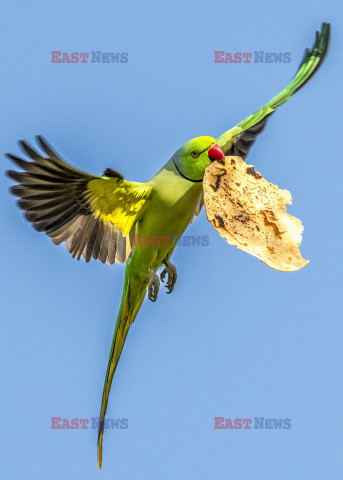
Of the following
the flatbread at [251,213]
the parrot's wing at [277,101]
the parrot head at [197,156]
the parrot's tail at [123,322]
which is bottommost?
the parrot's tail at [123,322]

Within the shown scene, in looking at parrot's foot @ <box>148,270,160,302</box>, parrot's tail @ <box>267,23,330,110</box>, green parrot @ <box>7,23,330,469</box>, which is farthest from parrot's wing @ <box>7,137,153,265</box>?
parrot's tail @ <box>267,23,330,110</box>

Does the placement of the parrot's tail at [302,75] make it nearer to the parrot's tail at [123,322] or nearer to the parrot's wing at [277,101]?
the parrot's wing at [277,101]

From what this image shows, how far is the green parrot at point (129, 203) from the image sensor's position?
3887 millimetres

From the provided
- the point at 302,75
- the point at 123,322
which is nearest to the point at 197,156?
the point at 302,75

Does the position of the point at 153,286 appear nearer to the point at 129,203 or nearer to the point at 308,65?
the point at 129,203

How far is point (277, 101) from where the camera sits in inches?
178

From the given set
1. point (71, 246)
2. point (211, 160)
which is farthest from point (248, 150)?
point (71, 246)

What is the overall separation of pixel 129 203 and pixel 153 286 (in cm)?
56

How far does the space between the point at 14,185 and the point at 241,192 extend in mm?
1196

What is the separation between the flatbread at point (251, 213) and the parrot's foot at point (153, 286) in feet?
2.30

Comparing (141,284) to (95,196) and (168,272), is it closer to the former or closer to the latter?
(168,272)

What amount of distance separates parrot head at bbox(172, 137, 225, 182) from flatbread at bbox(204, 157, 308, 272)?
0.07 m

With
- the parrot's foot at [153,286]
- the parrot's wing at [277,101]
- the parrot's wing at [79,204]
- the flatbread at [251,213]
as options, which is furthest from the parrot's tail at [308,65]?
the parrot's foot at [153,286]

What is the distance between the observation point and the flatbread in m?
3.80
